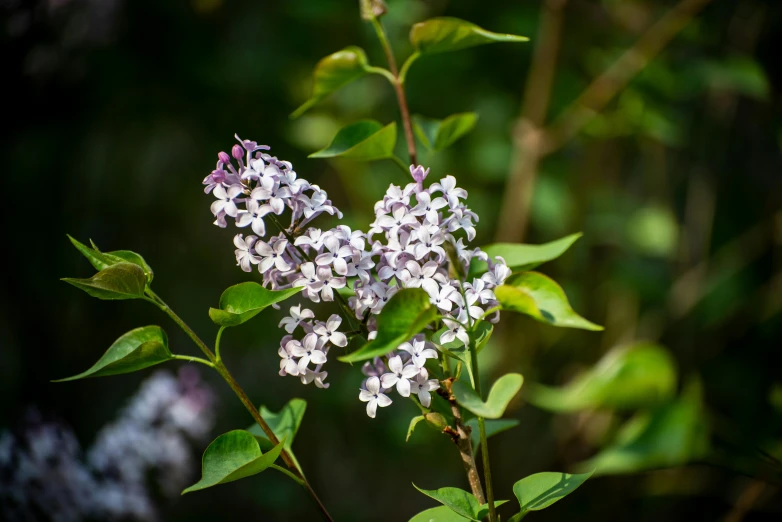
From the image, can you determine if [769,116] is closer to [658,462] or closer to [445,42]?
[658,462]

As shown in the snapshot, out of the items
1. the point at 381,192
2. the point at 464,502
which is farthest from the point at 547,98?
the point at 464,502

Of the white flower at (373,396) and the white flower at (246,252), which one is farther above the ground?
the white flower at (246,252)

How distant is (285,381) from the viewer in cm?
156

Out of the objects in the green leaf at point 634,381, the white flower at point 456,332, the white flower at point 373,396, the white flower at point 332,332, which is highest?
the white flower at point 456,332

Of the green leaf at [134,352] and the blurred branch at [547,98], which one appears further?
the blurred branch at [547,98]

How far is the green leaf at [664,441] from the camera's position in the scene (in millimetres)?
839

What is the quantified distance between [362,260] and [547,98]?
2.67ft

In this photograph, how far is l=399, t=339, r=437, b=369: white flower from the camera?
35 cm

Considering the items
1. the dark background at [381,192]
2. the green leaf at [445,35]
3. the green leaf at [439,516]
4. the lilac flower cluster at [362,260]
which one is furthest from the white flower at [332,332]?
the dark background at [381,192]

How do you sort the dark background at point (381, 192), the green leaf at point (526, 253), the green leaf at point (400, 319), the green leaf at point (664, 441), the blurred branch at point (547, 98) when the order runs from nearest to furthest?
the green leaf at point (400, 319) → the green leaf at point (526, 253) → the green leaf at point (664, 441) → the blurred branch at point (547, 98) → the dark background at point (381, 192)

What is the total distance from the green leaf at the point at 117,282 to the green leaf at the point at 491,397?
0.17m

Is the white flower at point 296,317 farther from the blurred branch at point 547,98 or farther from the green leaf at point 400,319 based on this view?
the blurred branch at point 547,98

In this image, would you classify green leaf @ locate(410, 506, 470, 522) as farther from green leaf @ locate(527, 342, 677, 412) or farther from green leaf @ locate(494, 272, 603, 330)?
green leaf @ locate(527, 342, 677, 412)

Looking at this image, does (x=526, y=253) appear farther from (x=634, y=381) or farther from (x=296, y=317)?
(x=634, y=381)
